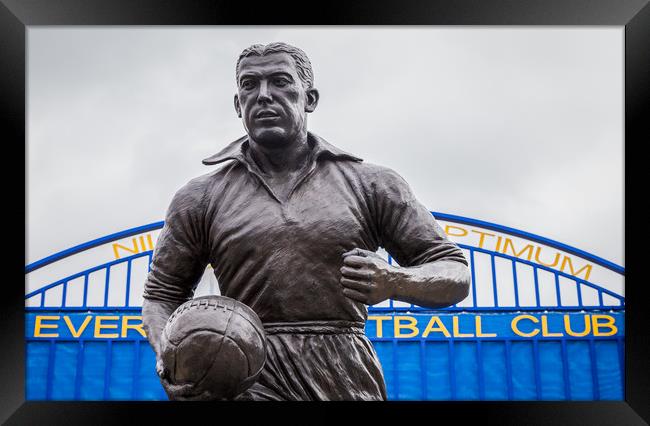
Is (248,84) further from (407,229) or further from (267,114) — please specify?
(407,229)

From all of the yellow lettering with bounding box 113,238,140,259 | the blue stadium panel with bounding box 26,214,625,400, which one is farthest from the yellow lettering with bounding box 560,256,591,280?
the yellow lettering with bounding box 113,238,140,259

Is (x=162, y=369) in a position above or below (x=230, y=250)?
below

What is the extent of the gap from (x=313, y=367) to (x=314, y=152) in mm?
1024

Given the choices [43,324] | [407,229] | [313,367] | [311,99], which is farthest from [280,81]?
[43,324]

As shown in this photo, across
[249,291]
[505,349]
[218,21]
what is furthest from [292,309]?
[505,349]

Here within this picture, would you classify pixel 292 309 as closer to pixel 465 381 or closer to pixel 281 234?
pixel 281 234

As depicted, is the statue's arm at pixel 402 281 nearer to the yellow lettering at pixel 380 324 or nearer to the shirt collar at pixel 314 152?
the shirt collar at pixel 314 152

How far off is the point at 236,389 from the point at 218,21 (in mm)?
2929

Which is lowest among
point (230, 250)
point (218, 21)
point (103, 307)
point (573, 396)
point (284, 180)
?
point (573, 396)

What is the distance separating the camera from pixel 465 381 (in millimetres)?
14664

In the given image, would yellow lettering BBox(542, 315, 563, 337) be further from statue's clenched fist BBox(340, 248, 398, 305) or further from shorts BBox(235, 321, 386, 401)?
statue's clenched fist BBox(340, 248, 398, 305)

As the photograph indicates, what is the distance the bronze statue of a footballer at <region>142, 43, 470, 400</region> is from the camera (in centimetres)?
373

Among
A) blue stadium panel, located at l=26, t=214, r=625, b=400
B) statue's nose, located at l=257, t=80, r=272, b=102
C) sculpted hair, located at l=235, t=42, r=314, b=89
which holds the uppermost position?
sculpted hair, located at l=235, t=42, r=314, b=89

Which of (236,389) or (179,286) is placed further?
(179,286)
